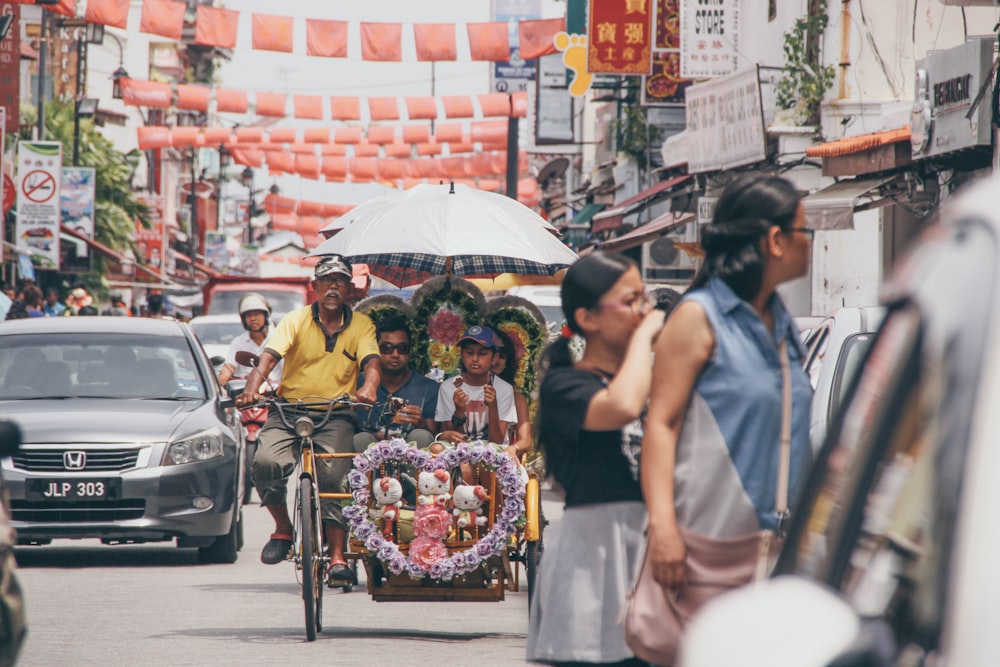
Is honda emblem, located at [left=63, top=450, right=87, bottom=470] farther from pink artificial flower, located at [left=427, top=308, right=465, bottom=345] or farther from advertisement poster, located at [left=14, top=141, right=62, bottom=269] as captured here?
advertisement poster, located at [left=14, top=141, right=62, bottom=269]

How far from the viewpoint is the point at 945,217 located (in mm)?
2592

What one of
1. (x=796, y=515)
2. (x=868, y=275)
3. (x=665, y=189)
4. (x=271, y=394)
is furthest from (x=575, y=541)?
(x=665, y=189)

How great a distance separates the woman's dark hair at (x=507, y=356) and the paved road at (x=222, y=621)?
1.39 metres

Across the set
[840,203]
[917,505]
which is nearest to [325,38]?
[840,203]

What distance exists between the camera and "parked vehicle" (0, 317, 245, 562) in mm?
12008

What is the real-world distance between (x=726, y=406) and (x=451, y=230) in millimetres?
6309

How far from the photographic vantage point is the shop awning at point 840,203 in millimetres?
17156

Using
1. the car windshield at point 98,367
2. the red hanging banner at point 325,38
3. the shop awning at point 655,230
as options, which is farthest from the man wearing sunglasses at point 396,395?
the shop awning at point 655,230

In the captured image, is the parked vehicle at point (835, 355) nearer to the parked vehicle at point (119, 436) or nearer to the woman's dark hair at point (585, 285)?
the parked vehicle at point (119, 436)

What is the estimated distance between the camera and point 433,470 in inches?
368

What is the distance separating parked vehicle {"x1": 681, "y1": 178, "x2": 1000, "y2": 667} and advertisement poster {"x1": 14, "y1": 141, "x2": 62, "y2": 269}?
32098 millimetres

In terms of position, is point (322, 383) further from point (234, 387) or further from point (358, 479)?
point (234, 387)

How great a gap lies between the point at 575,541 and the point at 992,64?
38.0 ft

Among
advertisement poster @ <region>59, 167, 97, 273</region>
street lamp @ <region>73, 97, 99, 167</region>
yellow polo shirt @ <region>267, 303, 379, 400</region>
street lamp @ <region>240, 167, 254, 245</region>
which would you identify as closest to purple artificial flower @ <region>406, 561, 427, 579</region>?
yellow polo shirt @ <region>267, 303, 379, 400</region>
